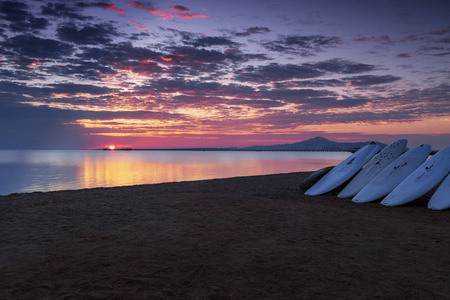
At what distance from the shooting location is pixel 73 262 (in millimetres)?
3902

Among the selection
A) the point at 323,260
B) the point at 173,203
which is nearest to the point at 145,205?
the point at 173,203

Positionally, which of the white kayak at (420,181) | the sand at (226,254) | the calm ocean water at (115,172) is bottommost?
the calm ocean water at (115,172)

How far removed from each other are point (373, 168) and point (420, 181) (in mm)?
2014

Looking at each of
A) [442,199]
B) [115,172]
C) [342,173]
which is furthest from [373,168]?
[115,172]

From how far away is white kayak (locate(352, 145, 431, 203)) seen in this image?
29.0 feet

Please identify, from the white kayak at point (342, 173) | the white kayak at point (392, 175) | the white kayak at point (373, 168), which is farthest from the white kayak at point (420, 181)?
the white kayak at point (342, 173)

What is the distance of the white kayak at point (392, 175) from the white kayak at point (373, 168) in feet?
1.68

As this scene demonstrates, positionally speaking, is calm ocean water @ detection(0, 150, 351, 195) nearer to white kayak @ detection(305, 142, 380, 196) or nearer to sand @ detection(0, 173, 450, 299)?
white kayak @ detection(305, 142, 380, 196)

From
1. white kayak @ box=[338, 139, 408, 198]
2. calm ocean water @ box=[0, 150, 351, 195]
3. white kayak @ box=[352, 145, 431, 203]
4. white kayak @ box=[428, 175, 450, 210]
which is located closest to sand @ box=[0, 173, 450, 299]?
white kayak @ box=[428, 175, 450, 210]

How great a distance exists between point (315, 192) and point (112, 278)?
8.30 metres

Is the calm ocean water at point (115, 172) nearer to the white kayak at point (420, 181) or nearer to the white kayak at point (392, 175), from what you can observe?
the white kayak at point (392, 175)

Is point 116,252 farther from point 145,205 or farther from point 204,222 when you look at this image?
point 145,205

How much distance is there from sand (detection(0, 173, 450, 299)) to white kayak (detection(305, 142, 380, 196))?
2999mm

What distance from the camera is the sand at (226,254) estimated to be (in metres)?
3.11
